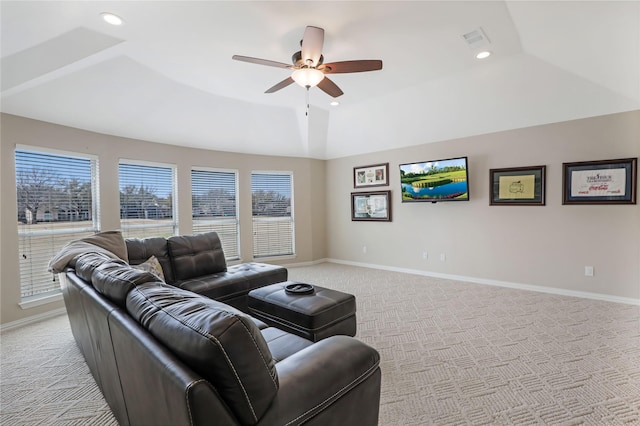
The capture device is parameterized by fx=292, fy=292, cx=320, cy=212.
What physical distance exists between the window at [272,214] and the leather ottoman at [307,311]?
3.26 meters

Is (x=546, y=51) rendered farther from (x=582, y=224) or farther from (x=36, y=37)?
(x=36, y=37)

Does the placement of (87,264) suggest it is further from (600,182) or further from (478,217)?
(600,182)

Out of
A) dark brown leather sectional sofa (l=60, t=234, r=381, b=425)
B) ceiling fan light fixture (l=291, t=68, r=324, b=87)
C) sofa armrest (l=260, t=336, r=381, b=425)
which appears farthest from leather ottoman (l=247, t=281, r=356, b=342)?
ceiling fan light fixture (l=291, t=68, r=324, b=87)

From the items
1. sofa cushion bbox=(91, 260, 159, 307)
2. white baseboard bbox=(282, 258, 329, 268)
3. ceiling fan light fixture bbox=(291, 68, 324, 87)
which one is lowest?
white baseboard bbox=(282, 258, 329, 268)

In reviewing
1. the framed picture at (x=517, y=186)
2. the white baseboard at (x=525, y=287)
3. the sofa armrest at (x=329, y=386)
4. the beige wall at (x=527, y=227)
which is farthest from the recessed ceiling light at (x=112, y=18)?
the white baseboard at (x=525, y=287)

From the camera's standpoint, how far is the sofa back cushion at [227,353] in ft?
3.00

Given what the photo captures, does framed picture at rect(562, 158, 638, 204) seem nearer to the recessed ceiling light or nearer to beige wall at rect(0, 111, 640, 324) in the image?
beige wall at rect(0, 111, 640, 324)

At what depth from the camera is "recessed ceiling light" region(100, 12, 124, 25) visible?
7.67 ft

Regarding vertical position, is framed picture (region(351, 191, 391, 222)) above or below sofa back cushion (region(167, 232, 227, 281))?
above

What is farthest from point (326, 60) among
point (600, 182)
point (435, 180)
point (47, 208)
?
point (47, 208)

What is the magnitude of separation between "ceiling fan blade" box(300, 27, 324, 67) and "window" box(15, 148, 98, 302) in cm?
349

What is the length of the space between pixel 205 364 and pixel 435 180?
4.74m

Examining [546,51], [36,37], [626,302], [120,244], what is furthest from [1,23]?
[626,302]

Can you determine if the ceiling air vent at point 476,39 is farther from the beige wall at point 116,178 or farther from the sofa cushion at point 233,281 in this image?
the beige wall at point 116,178
